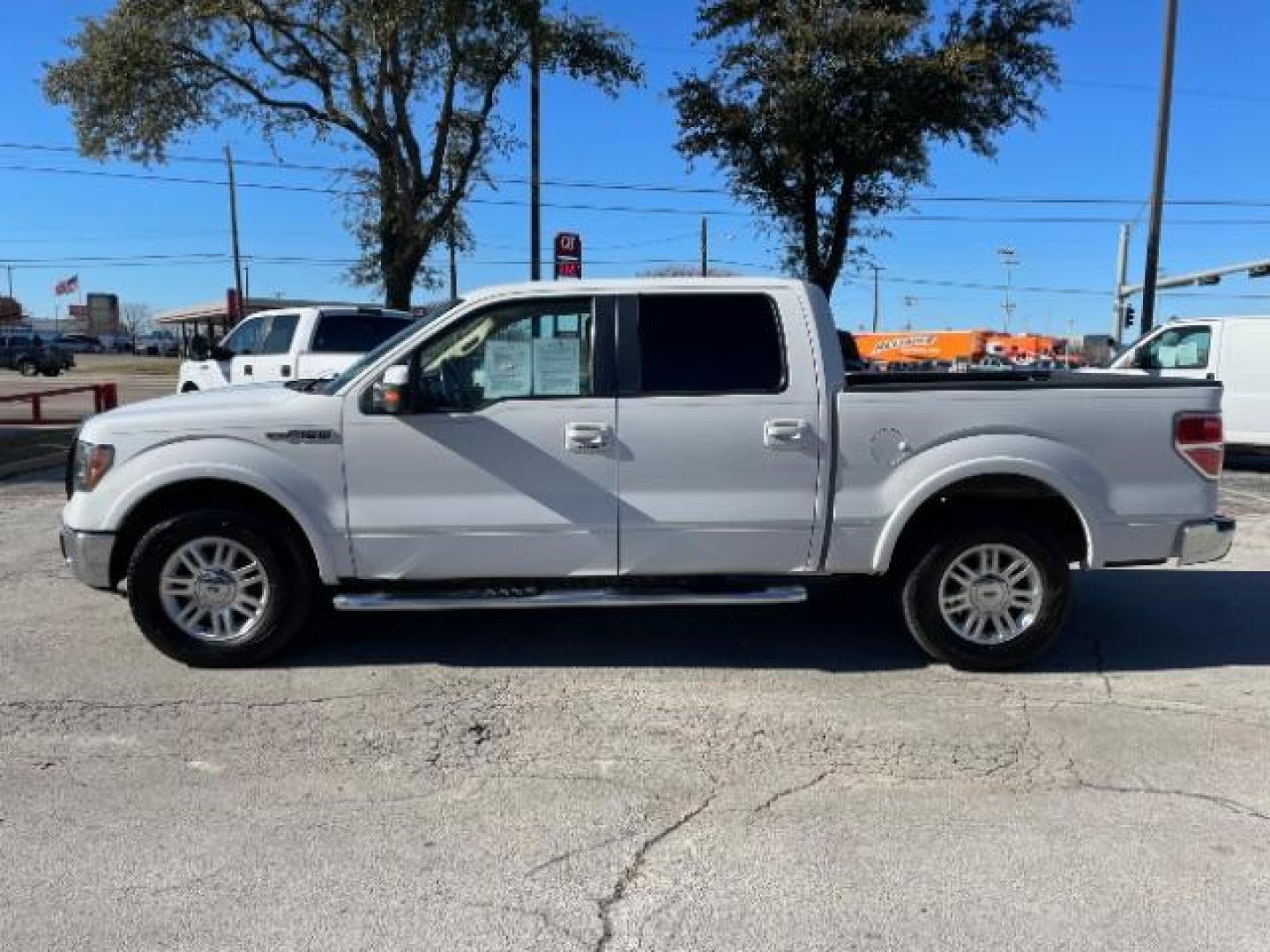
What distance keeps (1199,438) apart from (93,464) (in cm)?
543

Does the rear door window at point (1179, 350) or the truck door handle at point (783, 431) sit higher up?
the rear door window at point (1179, 350)

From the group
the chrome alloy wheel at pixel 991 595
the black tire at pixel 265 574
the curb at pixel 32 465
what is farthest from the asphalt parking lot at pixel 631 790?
the curb at pixel 32 465

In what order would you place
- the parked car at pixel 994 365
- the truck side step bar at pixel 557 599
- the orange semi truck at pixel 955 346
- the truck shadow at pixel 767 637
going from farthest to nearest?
the orange semi truck at pixel 955 346 → the parked car at pixel 994 365 → the truck shadow at pixel 767 637 → the truck side step bar at pixel 557 599

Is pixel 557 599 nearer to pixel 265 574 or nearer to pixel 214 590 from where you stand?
pixel 265 574

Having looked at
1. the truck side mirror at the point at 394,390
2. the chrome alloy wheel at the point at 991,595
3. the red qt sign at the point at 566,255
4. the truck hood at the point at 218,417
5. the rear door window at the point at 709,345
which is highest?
the red qt sign at the point at 566,255

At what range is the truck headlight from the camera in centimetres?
516

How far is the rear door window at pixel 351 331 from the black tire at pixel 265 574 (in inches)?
339

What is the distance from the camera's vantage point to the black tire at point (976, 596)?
530 cm

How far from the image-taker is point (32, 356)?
4381 centimetres

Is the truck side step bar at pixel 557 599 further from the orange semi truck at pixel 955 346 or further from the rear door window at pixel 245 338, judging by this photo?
the orange semi truck at pixel 955 346

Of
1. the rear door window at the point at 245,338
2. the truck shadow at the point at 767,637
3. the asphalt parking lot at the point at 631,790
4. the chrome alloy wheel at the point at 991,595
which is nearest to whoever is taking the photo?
the asphalt parking lot at the point at 631,790

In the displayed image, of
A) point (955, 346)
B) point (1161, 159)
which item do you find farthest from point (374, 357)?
point (955, 346)

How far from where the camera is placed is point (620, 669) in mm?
5383

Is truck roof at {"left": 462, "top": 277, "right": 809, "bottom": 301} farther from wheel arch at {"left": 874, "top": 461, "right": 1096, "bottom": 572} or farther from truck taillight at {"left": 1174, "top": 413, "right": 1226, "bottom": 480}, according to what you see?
truck taillight at {"left": 1174, "top": 413, "right": 1226, "bottom": 480}
